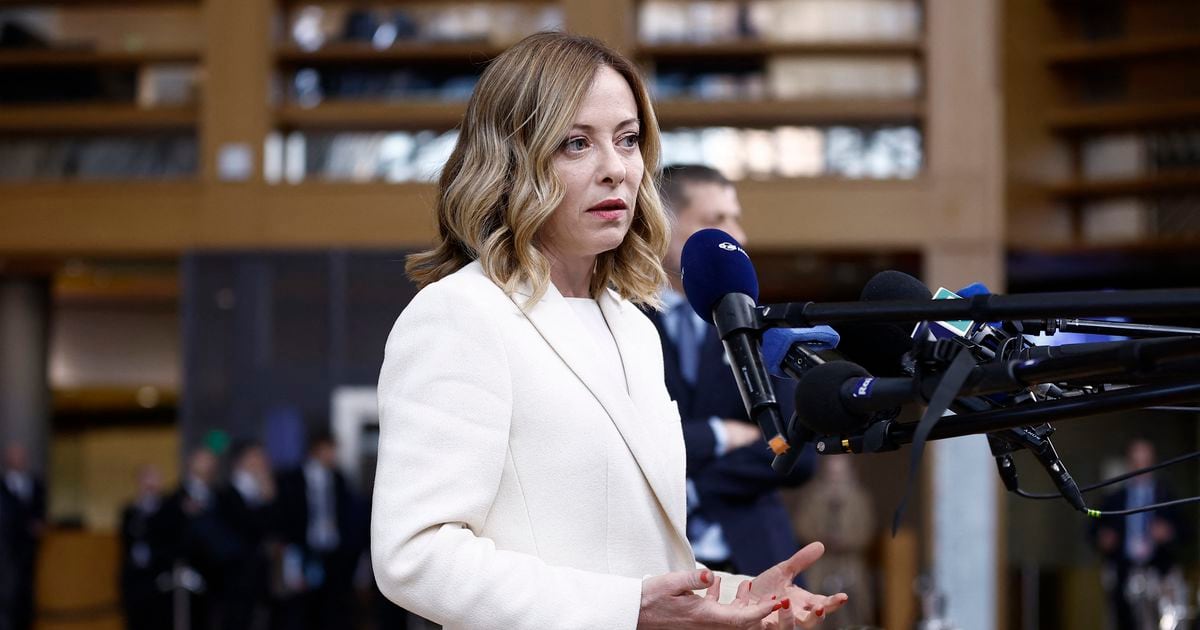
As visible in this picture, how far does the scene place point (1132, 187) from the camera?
36.4 feet

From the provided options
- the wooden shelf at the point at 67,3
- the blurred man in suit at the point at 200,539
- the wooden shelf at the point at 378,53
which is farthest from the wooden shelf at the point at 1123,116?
the wooden shelf at the point at 67,3

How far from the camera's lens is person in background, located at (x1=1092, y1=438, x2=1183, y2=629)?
10148 mm

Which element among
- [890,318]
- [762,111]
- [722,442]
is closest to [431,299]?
[890,318]

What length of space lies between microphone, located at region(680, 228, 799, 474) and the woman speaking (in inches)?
6.0

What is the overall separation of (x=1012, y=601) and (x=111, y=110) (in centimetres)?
815

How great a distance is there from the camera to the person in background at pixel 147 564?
33.8 feet

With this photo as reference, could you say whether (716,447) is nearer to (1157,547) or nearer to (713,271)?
(713,271)

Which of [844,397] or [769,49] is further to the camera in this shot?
[769,49]

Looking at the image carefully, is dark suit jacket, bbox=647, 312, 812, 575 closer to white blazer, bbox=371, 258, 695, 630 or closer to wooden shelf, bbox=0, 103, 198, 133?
white blazer, bbox=371, 258, 695, 630

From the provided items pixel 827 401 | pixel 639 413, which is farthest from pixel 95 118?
pixel 827 401

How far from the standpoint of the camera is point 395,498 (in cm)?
164

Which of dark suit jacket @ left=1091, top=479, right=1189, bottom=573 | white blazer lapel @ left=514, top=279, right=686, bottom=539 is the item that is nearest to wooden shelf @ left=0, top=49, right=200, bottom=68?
dark suit jacket @ left=1091, top=479, right=1189, bottom=573

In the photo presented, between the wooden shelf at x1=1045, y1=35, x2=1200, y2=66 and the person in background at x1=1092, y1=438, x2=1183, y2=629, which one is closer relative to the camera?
the person in background at x1=1092, y1=438, x2=1183, y2=629

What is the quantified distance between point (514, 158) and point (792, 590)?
1.96ft
